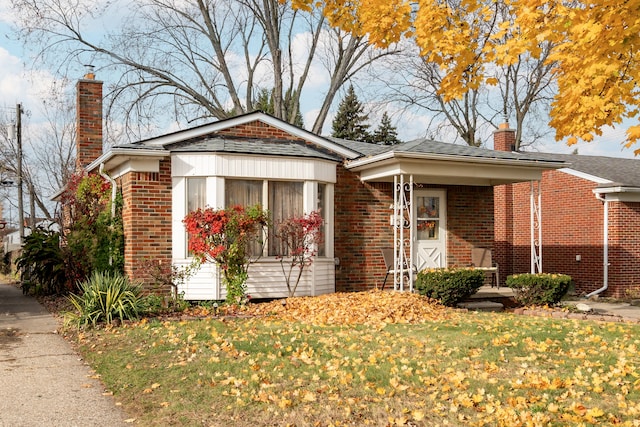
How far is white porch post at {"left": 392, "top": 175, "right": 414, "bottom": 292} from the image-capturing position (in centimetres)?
Result: 1227

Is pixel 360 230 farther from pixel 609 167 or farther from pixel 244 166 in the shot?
pixel 609 167

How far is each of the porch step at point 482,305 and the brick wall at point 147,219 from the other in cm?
573

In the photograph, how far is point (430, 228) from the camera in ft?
47.3

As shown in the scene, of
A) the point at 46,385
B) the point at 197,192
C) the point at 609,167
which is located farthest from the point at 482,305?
the point at 609,167

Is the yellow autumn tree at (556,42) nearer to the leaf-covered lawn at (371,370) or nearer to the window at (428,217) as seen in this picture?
the leaf-covered lawn at (371,370)

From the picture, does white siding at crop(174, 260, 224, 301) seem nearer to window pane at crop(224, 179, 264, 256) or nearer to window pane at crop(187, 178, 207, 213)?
window pane at crop(224, 179, 264, 256)

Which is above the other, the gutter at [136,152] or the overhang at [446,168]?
the gutter at [136,152]

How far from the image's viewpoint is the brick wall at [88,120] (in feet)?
49.5

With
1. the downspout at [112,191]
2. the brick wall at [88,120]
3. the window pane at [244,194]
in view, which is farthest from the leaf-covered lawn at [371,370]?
the brick wall at [88,120]

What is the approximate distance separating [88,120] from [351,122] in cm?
2575

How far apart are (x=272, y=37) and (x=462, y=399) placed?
72.1ft

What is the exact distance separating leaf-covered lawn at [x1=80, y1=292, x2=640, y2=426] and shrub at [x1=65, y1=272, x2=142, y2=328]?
0.50 m

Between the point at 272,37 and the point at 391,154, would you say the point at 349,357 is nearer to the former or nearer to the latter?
the point at 391,154

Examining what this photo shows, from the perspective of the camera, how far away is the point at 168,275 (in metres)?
11.3
